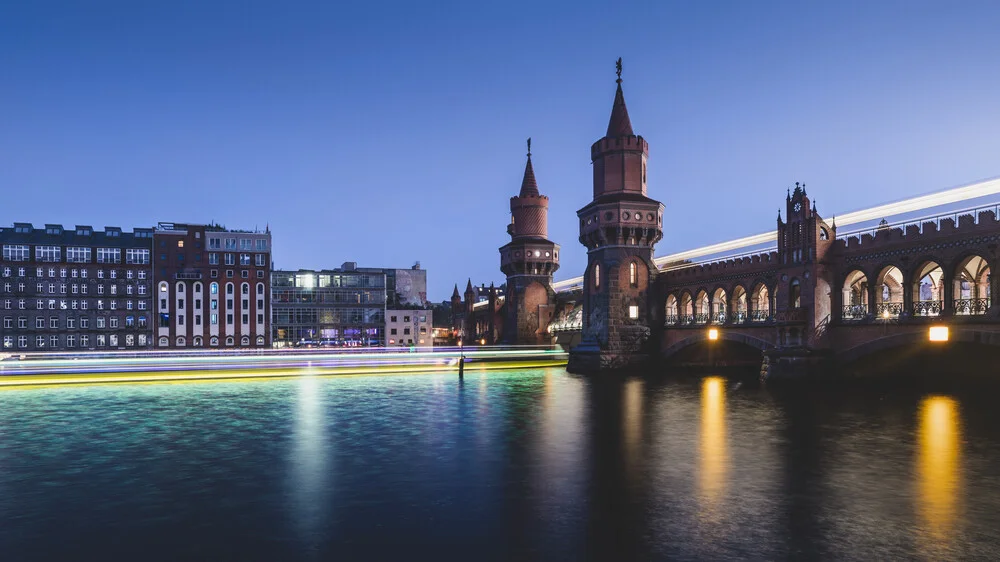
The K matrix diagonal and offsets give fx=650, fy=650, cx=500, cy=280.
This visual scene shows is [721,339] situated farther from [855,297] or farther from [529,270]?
[529,270]

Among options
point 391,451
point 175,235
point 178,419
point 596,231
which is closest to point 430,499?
point 391,451

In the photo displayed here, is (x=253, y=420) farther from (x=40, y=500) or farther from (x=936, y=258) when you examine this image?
(x=936, y=258)

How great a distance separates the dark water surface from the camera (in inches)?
482

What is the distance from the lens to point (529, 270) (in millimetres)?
79375

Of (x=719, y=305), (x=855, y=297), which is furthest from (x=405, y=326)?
(x=855, y=297)

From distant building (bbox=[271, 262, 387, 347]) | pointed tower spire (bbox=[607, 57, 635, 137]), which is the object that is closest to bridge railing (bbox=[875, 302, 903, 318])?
pointed tower spire (bbox=[607, 57, 635, 137])

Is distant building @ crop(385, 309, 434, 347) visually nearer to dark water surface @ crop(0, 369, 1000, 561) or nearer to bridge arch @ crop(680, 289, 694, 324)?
bridge arch @ crop(680, 289, 694, 324)

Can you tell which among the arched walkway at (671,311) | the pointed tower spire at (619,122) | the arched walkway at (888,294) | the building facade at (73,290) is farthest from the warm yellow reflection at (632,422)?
the building facade at (73,290)

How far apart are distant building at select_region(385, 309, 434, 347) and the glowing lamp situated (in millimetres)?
98386

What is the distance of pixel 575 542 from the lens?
40.2 feet

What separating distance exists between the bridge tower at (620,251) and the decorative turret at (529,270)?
59.4 ft

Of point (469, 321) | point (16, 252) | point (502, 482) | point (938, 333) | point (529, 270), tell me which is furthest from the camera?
point (469, 321)

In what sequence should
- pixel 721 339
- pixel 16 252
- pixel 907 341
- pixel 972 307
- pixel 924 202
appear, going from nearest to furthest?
pixel 972 307 < pixel 907 341 < pixel 924 202 < pixel 721 339 < pixel 16 252

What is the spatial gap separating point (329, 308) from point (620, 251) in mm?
74182
